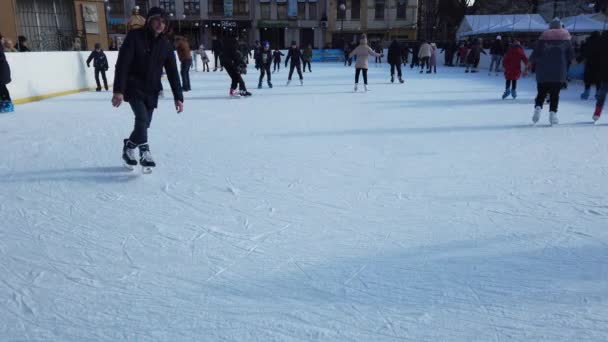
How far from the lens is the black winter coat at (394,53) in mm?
12170

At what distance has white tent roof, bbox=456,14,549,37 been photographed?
21.8 m

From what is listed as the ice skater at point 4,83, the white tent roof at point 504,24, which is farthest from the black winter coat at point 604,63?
the white tent roof at point 504,24

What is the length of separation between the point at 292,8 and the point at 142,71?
35.9 m

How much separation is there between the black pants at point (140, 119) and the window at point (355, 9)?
36898 millimetres

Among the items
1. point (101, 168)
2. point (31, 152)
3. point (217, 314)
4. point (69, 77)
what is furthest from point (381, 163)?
point (69, 77)

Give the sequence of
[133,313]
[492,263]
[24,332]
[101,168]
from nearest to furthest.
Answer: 1. [24,332]
2. [133,313]
3. [492,263]
4. [101,168]

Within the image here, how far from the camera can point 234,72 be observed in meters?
9.01

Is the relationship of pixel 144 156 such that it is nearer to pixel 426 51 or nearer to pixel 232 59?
pixel 232 59

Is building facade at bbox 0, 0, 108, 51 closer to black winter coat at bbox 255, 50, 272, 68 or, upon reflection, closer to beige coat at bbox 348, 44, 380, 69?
black winter coat at bbox 255, 50, 272, 68

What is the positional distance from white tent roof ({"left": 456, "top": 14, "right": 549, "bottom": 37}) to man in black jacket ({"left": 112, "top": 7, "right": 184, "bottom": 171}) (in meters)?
21.7

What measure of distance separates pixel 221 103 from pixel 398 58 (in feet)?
19.5

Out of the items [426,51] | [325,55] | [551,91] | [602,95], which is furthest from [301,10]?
[551,91]

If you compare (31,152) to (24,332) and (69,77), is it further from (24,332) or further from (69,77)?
(69,77)

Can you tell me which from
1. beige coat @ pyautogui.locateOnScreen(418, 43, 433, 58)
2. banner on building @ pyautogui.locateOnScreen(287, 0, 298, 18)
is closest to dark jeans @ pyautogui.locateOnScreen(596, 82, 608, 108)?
beige coat @ pyautogui.locateOnScreen(418, 43, 433, 58)
